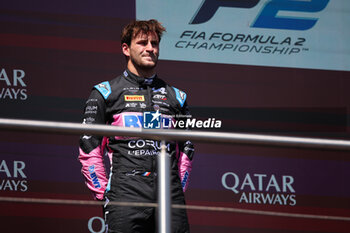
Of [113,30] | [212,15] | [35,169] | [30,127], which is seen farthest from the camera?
[212,15]

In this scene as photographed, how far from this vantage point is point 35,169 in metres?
3.59

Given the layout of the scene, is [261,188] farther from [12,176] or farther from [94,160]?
[94,160]

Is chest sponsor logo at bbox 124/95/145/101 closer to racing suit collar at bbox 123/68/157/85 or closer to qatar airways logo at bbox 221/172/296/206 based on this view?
racing suit collar at bbox 123/68/157/85

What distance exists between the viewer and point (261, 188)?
13.1ft

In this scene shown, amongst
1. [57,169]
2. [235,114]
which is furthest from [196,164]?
[57,169]

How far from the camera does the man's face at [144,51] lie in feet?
9.13

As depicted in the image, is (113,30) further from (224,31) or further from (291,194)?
(291,194)

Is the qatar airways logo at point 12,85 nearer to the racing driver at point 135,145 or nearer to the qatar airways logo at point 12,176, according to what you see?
the qatar airways logo at point 12,176

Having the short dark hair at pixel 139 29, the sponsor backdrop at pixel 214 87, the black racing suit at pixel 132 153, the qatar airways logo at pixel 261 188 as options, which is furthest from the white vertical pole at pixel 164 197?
the qatar airways logo at pixel 261 188

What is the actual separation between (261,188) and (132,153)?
60.0 inches

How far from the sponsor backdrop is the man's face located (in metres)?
0.97

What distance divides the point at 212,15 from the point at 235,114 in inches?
24.3

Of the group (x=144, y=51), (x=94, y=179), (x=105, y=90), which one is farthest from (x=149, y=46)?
(x=94, y=179)

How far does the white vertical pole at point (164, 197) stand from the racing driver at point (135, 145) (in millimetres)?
618
